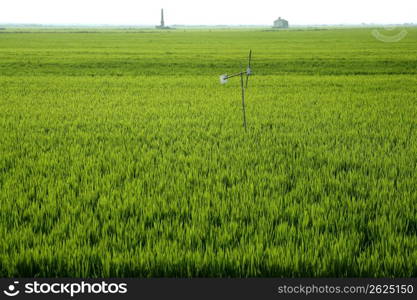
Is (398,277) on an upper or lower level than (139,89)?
lower

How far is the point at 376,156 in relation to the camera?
5.98m

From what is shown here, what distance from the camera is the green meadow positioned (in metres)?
3.11

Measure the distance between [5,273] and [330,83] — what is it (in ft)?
46.4

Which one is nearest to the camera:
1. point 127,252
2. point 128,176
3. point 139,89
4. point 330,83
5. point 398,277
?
point 398,277

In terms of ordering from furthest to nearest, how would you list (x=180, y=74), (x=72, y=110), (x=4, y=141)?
(x=180, y=74)
(x=72, y=110)
(x=4, y=141)

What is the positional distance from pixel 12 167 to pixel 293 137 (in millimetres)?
4500

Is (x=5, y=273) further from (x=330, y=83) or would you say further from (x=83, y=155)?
(x=330, y=83)

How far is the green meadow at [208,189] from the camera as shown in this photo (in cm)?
311

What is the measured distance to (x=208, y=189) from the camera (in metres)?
4.56

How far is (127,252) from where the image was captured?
3.15 meters

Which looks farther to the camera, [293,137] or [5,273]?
[293,137]

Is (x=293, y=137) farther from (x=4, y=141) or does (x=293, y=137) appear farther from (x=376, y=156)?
(x=4, y=141)

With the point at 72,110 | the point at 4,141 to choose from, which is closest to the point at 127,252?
the point at 4,141

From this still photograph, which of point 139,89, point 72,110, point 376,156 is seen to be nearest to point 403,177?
point 376,156
